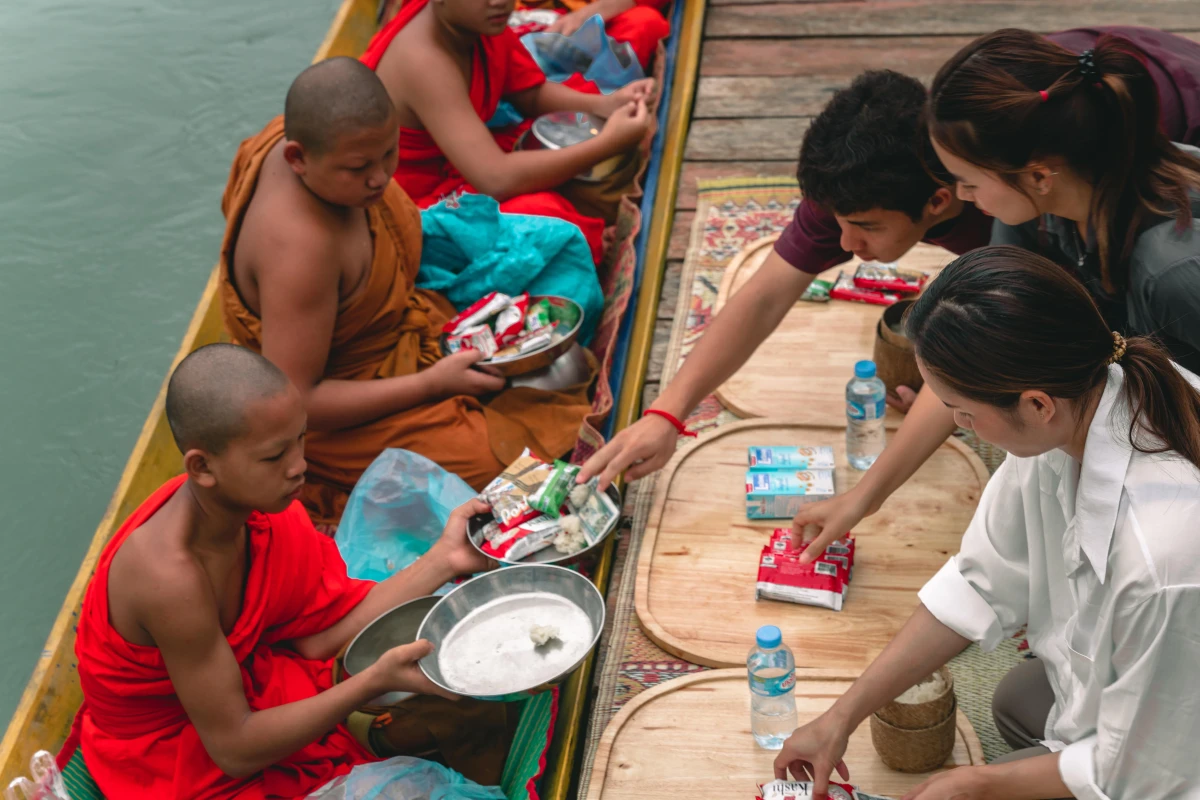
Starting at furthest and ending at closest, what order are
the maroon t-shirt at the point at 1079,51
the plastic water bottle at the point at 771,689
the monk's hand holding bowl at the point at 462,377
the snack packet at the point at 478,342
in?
the snack packet at the point at 478,342, the monk's hand holding bowl at the point at 462,377, the maroon t-shirt at the point at 1079,51, the plastic water bottle at the point at 771,689

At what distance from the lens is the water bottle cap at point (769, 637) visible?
1848mm

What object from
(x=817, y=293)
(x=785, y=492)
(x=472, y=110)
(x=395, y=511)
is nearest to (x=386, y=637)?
(x=395, y=511)

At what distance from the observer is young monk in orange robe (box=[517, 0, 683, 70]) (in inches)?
172

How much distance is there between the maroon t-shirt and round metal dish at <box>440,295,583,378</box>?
69 cm

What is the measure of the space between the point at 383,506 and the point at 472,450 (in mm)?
304

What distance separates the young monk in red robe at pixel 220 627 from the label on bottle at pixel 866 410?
1036 mm

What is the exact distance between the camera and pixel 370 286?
2.75 m

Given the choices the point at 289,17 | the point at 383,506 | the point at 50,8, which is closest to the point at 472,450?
the point at 383,506

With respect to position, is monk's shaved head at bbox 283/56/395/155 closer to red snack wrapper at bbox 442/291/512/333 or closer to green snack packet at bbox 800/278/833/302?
red snack wrapper at bbox 442/291/512/333

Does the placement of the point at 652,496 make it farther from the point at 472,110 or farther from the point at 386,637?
the point at 472,110

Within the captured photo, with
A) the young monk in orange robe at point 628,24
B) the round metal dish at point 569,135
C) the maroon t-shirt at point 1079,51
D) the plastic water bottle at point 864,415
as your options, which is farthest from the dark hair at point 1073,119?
the young monk in orange robe at point 628,24

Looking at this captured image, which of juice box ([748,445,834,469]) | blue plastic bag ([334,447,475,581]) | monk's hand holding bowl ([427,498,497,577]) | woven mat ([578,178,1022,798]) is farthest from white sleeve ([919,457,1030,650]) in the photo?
blue plastic bag ([334,447,475,581])

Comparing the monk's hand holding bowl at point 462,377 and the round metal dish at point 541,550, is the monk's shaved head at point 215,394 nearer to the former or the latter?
the round metal dish at point 541,550

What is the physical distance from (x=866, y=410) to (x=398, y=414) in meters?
1.18
